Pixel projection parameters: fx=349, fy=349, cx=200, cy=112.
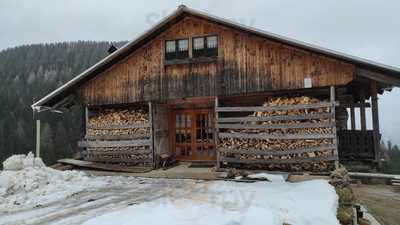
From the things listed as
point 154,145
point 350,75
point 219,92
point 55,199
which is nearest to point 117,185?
point 55,199

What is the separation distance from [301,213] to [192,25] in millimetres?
8778

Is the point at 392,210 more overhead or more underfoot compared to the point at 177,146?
more underfoot

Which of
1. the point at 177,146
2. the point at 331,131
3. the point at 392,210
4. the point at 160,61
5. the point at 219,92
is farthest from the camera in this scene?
the point at 177,146

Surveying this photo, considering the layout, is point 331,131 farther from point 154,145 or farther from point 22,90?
point 22,90

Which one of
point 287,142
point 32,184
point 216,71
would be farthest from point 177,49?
point 32,184

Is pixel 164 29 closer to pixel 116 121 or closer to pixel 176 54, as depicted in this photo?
pixel 176 54

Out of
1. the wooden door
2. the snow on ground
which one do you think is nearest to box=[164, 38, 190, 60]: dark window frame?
the wooden door

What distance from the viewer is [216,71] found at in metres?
12.2

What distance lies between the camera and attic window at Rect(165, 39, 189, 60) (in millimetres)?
12758

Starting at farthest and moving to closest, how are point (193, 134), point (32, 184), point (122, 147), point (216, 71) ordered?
point (193, 134) → point (122, 147) → point (216, 71) → point (32, 184)

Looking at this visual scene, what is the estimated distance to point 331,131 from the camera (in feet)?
35.8

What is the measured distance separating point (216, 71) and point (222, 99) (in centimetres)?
113

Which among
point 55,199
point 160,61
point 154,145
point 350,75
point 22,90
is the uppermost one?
point 22,90

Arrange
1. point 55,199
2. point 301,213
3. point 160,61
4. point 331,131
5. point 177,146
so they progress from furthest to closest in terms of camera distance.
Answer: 1. point 177,146
2. point 160,61
3. point 331,131
4. point 55,199
5. point 301,213
